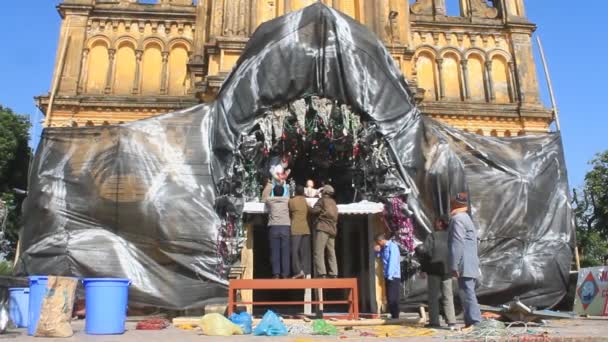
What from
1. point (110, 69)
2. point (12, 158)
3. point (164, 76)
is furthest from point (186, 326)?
point (12, 158)

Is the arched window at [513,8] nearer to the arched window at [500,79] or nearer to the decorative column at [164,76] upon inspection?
the arched window at [500,79]

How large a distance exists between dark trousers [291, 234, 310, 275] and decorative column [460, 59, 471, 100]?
47.4 feet

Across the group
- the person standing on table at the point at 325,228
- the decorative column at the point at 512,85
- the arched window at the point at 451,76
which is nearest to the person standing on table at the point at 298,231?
the person standing on table at the point at 325,228

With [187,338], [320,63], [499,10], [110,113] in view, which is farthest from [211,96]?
[499,10]

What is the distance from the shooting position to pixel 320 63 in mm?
11469

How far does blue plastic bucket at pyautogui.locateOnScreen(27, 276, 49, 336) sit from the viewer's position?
6.88 metres

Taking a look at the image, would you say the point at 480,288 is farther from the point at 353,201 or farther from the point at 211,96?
the point at 211,96

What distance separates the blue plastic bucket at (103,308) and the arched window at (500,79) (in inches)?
756

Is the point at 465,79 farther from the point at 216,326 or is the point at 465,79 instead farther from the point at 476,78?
the point at 216,326

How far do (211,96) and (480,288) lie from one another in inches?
410

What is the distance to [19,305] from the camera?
25.6 feet

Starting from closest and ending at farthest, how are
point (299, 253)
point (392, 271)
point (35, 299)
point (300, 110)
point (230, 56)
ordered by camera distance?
1. point (35, 299)
2. point (392, 271)
3. point (299, 253)
4. point (300, 110)
5. point (230, 56)

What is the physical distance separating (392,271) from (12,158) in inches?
887

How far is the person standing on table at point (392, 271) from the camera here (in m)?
9.55
